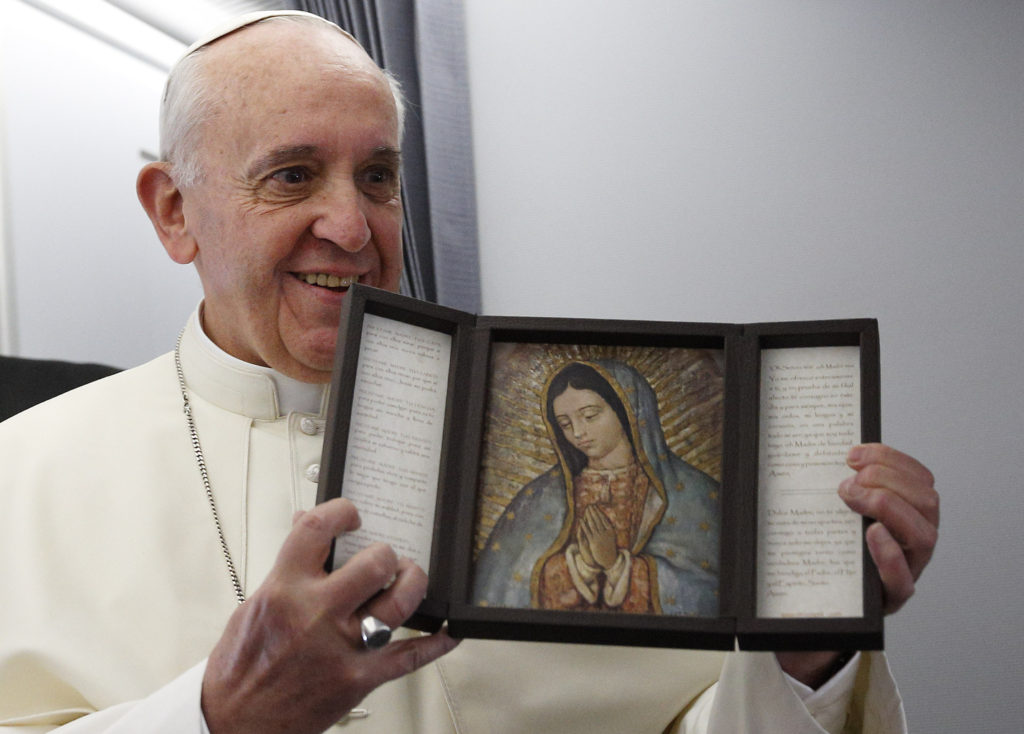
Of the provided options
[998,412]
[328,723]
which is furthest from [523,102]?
[328,723]

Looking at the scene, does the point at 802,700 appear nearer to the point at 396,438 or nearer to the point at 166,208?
the point at 396,438

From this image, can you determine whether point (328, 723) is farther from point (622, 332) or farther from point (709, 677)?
point (709, 677)

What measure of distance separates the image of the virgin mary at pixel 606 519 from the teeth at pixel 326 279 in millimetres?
622

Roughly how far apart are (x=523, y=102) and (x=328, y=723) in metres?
2.29

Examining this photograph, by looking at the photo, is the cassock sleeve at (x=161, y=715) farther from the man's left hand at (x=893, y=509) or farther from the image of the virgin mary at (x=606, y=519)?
the man's left hand at (x=893, y=509)

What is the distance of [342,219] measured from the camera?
1.70 m

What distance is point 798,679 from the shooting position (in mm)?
1375

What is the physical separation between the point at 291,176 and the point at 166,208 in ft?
1.04

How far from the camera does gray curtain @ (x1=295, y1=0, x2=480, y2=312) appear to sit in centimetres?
307

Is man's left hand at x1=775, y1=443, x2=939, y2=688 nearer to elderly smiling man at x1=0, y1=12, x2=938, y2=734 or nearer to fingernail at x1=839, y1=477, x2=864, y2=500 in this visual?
fingernail at x1=839, y1=477, x2=864, y2=500

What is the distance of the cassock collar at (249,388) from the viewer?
1.82 meters

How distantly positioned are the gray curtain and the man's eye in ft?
4.24

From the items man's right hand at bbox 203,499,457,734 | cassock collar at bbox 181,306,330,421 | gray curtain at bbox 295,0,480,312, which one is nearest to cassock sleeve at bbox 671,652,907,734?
man's right hand at bbox 203,499,457,734

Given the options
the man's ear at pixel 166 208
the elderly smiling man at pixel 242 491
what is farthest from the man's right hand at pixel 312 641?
the man's ear at pixel 166 208
